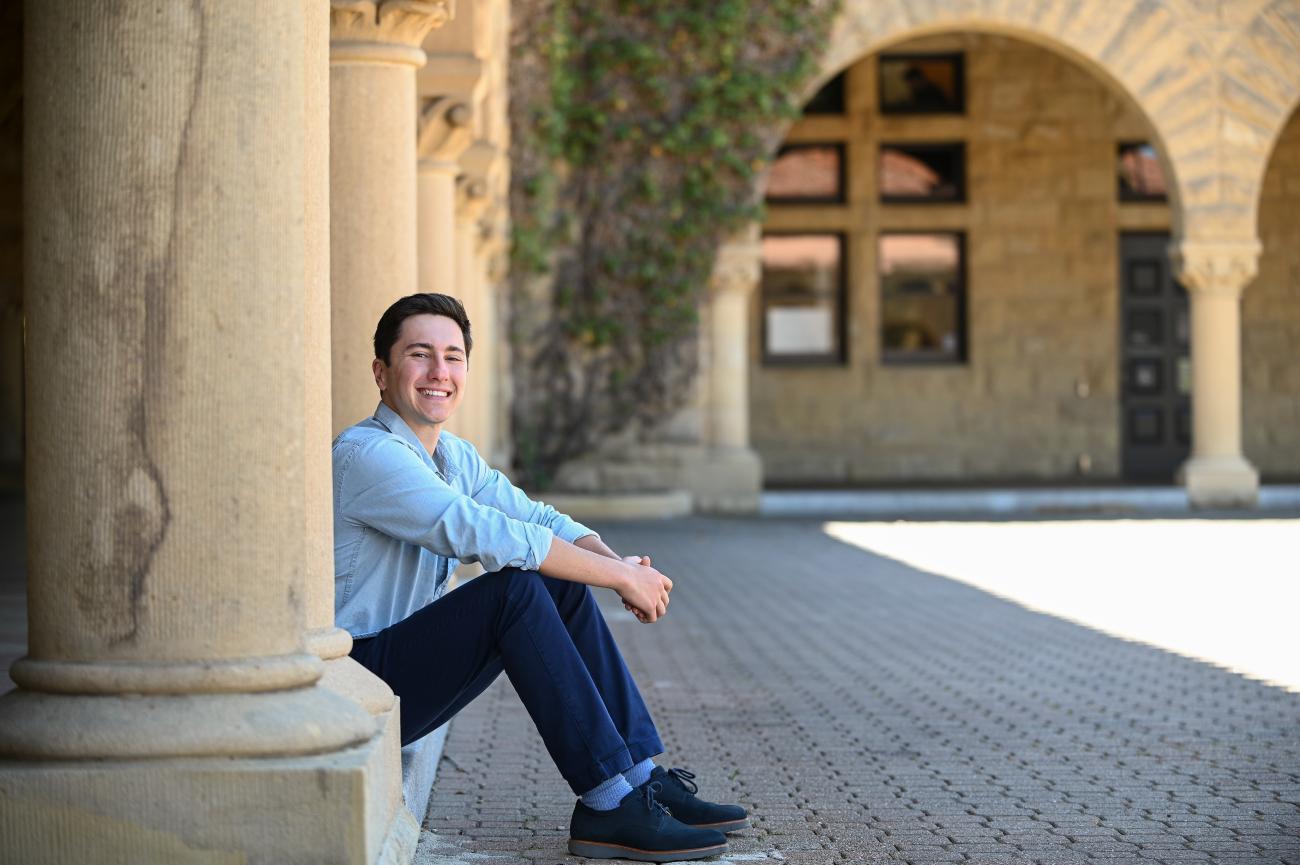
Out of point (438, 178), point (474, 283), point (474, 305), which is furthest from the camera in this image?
point (474, 305)

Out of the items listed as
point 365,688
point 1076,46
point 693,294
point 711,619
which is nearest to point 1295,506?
point 1076,46

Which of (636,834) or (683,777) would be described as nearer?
(636,834)

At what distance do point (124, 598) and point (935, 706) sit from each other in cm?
357

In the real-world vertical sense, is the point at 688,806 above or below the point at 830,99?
below

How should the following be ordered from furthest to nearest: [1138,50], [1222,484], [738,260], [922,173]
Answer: [922,173]
[1222,484]
[1138,50]
[738,260]

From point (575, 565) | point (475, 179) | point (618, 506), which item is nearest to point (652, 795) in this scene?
point (575, 565)

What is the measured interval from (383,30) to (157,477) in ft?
9.45

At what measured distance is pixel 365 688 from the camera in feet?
10.8

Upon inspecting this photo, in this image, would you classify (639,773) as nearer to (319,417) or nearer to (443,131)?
(319,417)

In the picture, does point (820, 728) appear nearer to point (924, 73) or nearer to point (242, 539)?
point (242, 539)

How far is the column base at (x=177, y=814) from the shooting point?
2.79 m

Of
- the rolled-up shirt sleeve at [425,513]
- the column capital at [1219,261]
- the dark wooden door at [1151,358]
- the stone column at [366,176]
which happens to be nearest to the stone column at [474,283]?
the stone column at [366,176]

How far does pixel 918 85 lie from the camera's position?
19328 millimetres

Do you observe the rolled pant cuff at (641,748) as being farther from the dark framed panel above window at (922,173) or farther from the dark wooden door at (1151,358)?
the dark wooden door at (1151,358)
